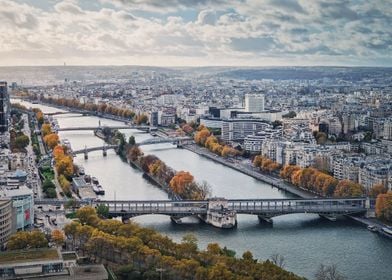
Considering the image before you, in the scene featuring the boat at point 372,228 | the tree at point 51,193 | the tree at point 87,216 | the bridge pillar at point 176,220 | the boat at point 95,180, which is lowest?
the boat at point 372,228

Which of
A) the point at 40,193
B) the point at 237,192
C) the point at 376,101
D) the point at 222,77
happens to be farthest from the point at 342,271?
the point at 222,77

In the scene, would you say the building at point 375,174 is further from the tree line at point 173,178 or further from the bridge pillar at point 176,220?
the bridge pillar at point 176,220

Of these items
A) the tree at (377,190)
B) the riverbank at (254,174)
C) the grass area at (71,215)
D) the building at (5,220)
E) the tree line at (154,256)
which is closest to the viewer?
the tree line at (154,256)

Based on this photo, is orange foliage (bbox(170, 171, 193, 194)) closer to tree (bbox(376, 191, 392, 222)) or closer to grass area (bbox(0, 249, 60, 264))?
tree (bbox(376, 191, 392, 222))

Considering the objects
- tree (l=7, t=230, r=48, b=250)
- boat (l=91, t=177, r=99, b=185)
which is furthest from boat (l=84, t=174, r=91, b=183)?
tree (l=7, t=230, r=48, b=250)

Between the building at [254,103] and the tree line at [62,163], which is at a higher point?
the building at [254,103]

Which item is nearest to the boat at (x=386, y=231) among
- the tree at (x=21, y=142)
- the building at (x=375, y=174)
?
the building at (x=375, y=174)

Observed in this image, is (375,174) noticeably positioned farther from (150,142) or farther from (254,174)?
(150,142)
